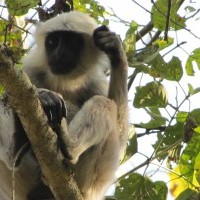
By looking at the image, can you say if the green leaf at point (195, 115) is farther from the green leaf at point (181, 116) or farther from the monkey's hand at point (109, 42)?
the monkey's hand at point (109, 42)

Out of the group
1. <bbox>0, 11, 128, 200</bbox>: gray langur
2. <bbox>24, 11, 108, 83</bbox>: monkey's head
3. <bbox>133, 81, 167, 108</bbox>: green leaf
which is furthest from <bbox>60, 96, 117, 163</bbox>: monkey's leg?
<bbox>24, 11, 108, 83</bbox>: monkey's head

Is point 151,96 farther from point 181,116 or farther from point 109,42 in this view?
point 109,42

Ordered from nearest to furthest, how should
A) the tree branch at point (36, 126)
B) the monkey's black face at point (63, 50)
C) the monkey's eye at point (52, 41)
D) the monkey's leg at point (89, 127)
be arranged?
1. the tree branch at point (36, 126)
2. the monkey's leg at point (89, 127)
3. the monkey's black face at point (63, 50)
4. the monkey's eye at point (52, 41)

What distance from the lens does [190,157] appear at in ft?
18.2

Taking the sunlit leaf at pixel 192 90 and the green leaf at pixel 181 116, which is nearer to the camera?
the sunlit leaf at pixel 192 90

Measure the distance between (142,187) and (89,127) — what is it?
3.16ft

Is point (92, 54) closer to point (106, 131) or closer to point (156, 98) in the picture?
point (156, 98)

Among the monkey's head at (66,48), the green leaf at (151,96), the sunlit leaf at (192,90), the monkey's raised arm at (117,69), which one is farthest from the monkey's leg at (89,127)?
the monkey's head at (66,48)

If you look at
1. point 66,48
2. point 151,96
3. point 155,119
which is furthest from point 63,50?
point 155,119

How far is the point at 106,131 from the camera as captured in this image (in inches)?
200

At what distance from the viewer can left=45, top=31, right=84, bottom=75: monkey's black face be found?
5918 mm

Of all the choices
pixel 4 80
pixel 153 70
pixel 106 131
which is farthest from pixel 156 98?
pixel 4 80

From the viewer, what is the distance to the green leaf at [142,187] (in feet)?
18.1

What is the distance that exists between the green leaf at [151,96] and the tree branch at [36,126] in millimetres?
1447
